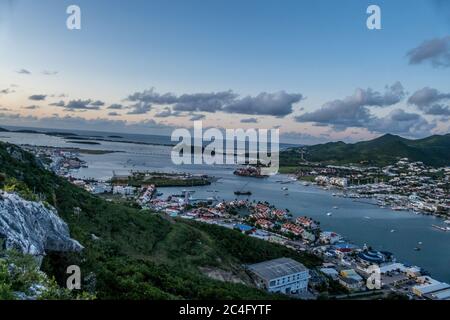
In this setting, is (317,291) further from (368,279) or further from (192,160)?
(192,160)

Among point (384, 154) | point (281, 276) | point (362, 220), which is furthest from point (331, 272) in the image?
point (384, 154)

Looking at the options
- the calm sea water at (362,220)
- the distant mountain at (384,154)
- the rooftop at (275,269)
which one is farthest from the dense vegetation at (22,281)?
the distant mountain at (384,154)

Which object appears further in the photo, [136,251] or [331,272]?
[331,272]

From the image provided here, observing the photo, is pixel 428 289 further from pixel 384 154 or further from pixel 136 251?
pixel 384 154

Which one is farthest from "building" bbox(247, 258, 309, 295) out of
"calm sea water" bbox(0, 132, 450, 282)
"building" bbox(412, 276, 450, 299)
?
"calm sea water" bbox(0, 132, 450, 282)

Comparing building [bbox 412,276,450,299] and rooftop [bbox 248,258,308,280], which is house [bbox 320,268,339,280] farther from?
rooftop [bbox 248,258,308,280]

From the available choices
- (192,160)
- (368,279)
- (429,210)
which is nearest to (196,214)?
(368,279)

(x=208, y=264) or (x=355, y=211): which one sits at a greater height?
(x=208, y=264)
